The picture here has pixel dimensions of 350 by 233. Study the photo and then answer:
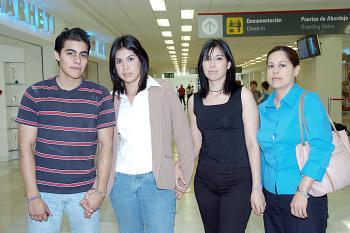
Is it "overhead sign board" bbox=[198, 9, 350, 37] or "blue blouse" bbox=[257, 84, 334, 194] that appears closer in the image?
"blue blouse" bbox=[257, 84, 334, 194]

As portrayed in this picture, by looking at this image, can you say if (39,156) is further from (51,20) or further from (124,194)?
(51,20)

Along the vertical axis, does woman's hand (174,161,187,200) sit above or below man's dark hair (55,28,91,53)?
below

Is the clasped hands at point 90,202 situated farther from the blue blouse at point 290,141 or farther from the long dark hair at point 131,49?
the blue blouse at point 290,141

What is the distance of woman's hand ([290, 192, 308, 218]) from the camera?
1.86 meters

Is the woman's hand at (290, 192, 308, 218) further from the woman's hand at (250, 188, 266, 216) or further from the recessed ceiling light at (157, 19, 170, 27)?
the recessed ceiling light at (157, 19, 170, 27)

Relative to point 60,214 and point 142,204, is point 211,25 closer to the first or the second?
point 142,204

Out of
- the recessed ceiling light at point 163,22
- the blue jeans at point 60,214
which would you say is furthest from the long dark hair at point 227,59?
the recessed ceiling light at point 163,22

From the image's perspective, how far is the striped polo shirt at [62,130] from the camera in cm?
184

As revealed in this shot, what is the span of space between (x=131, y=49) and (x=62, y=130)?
1.98ft

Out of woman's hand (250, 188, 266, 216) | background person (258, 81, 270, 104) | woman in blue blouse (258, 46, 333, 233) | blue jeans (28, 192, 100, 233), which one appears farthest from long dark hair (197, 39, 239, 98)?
background person (258, 81, 270, 104)

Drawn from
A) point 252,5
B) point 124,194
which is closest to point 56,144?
point 124,194

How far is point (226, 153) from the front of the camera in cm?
210

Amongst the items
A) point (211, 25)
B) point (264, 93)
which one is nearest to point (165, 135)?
point (211, 25)

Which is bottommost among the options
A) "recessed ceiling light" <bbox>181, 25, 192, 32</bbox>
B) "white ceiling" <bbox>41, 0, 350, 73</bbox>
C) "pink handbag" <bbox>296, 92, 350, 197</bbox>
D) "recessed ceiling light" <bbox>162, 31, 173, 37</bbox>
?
"pink handbag" <bbox>296, 92, 350, 197</bbox>
